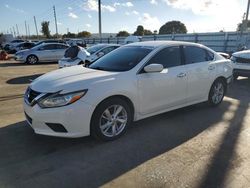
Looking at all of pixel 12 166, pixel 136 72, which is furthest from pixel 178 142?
pixel 12 166

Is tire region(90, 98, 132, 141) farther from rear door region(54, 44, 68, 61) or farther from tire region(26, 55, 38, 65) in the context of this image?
rear door region(54, 44, 68, 61)

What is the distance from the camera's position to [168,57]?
16.7 ft

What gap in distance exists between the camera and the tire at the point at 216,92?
20.0 ft

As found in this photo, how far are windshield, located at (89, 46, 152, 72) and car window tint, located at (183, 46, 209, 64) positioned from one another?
0.97 metres

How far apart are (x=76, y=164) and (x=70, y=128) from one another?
557 mm

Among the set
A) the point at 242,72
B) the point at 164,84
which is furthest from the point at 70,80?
the point at 242,72

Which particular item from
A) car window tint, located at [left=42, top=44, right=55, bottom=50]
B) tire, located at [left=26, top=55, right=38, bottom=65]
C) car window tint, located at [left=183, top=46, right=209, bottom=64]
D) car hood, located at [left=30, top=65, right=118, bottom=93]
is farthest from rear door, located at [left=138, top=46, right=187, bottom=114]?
car window tint, located at [left=42, top=44, right=55, bottom=50]

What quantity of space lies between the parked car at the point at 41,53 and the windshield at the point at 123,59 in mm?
13386

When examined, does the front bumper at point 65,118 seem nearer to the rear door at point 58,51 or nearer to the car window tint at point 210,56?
the car window tint at point 210,56

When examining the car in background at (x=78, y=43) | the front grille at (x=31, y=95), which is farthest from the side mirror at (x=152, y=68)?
the car in background at (x=78, y=43)

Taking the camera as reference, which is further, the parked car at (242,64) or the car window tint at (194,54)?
the parked car at (242,64)

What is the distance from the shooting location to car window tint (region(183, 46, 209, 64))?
5.45 metres

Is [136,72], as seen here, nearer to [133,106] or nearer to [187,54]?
[133,106]

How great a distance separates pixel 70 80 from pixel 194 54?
9.37 feet
